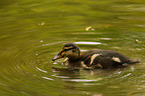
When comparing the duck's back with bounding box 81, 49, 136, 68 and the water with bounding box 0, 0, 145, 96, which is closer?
the water with bounding box 0, 0, 145, 96

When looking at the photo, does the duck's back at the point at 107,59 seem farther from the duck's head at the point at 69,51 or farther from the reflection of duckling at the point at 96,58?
the duck's head at the point at 69,51

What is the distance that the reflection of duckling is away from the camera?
5.99 meters

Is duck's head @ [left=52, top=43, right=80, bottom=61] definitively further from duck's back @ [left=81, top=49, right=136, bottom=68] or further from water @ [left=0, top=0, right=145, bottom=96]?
duck's back @ [left=81, top=49, right=136, bottom=68]

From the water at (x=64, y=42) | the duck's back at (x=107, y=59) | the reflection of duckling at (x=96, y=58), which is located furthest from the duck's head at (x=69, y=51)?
the duck's back at (x=107, y=59)

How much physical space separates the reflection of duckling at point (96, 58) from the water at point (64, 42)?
150mm

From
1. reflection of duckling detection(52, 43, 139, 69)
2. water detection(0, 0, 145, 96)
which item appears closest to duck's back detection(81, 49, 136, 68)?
reflection of duckling detection(52, 43, 139, 69)

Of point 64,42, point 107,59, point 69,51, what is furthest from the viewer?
point 64,42

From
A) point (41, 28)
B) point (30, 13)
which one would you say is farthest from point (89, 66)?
point (30, 13)

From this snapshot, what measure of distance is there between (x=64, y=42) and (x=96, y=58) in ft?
5.45

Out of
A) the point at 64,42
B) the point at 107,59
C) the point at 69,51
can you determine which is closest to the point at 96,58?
the point at 107,59

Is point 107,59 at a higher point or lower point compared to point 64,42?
higher

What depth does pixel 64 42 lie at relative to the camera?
752cm

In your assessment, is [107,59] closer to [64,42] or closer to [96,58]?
[96,58]

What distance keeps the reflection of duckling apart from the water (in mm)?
150
